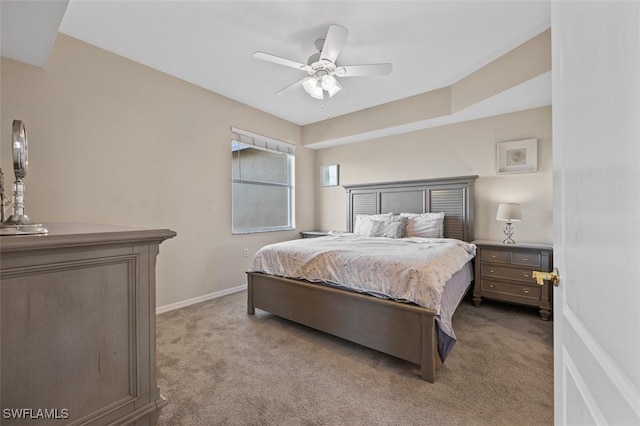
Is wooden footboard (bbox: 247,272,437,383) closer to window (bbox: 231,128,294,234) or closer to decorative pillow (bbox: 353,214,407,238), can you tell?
window (bbox: 231,128,294,234)

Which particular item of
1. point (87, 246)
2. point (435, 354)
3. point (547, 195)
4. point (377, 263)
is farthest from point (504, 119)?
point (87, 246)

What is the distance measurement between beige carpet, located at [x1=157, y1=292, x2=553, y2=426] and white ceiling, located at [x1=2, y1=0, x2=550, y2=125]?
275 cm

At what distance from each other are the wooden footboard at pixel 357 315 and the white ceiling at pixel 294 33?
7.52ft

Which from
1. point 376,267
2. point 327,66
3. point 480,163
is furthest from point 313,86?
point 480,163

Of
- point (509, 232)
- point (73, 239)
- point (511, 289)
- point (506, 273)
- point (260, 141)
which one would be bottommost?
point (511, 289)

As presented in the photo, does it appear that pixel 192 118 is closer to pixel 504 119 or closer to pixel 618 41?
pixel 618 41

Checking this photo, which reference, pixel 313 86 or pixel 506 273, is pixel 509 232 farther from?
pixel 313 86

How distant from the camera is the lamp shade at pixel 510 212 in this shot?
10.6ft

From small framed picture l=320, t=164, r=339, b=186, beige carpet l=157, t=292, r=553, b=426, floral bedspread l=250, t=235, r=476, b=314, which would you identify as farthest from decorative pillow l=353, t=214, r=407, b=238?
beige carpet l=157, t=292, r=553, b=426

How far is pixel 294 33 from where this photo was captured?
2.46 metres

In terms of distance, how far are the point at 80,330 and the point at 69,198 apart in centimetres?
236

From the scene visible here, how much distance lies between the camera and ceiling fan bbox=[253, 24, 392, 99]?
2264 millimetres

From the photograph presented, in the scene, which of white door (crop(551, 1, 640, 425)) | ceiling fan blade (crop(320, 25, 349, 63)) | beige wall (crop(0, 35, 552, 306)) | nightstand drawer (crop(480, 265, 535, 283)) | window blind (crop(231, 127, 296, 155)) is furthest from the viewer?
window blind (crop(231, 127, 296, 155))

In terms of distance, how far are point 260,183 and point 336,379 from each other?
10.6 feet
